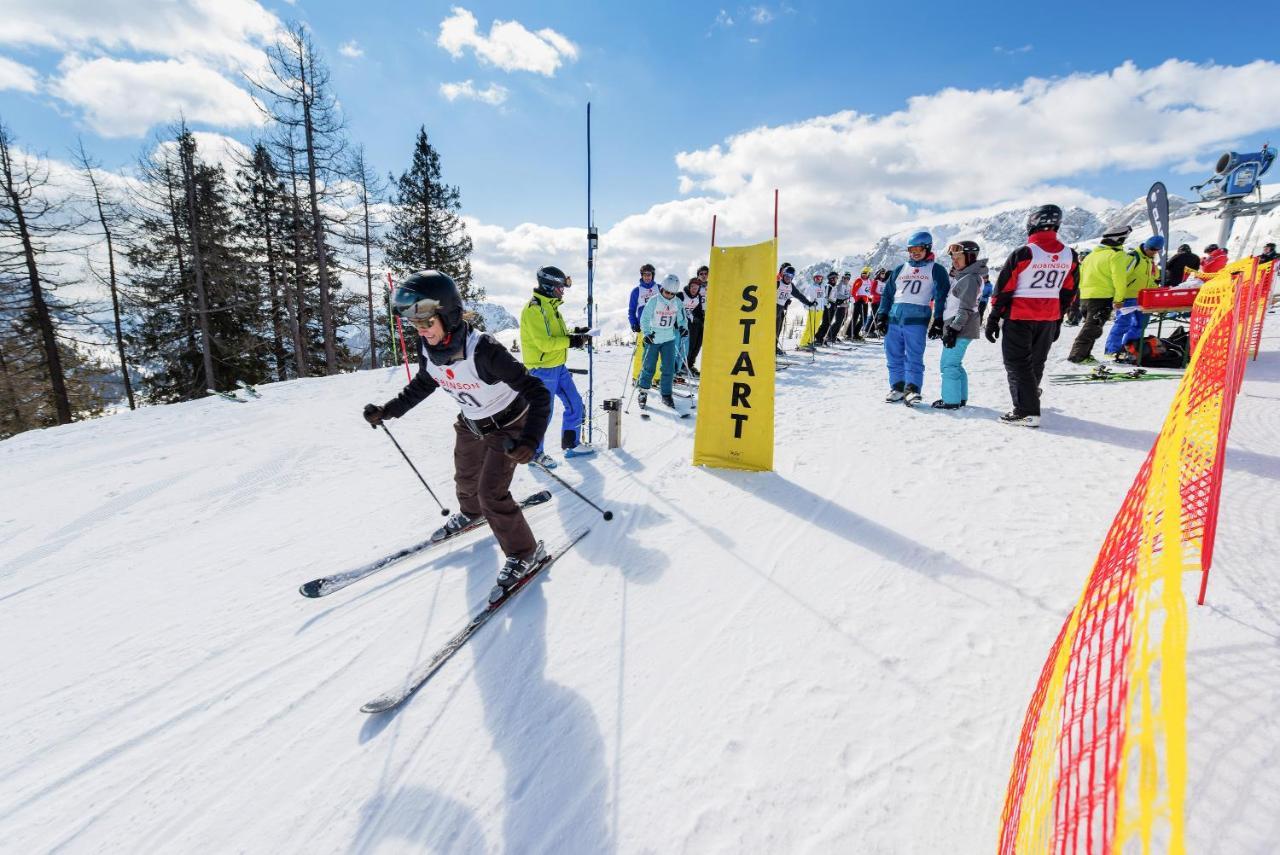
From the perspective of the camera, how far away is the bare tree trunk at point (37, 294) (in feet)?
53.6

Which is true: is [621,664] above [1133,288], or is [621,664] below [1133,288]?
below

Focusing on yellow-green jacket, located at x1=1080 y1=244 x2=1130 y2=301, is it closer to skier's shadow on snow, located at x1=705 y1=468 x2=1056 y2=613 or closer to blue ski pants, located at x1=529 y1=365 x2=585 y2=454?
skier's shadow on snow, located at x1=705 y1=468 x2=1056 y2=613

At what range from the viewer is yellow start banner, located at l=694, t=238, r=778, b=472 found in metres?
5.03

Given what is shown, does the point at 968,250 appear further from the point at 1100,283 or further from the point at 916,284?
the point at 1100,283

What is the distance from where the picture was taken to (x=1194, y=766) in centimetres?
180

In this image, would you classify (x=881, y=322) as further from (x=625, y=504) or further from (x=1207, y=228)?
(x=1207, y=228)

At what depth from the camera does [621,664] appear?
2738 mm

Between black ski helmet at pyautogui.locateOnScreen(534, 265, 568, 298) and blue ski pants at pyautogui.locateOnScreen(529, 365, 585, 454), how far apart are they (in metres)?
0.84

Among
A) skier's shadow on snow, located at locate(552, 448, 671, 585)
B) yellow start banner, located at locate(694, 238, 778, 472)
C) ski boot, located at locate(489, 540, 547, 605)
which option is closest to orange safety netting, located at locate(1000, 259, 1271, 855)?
skier's shadow on snow, located at locate(552, 448, 671, 585)

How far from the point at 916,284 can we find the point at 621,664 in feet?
21.5

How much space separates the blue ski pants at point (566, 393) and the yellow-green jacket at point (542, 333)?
103 mm

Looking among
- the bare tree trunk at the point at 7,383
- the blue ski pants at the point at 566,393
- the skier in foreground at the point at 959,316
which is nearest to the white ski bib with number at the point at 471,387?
the blue ski pants at the point at 566,393

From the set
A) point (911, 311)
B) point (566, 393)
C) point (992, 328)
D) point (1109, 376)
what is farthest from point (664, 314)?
point (1109, 376)

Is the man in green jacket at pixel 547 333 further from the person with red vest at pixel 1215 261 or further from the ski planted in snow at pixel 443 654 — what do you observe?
the person with red vest at pixel 1215 261
